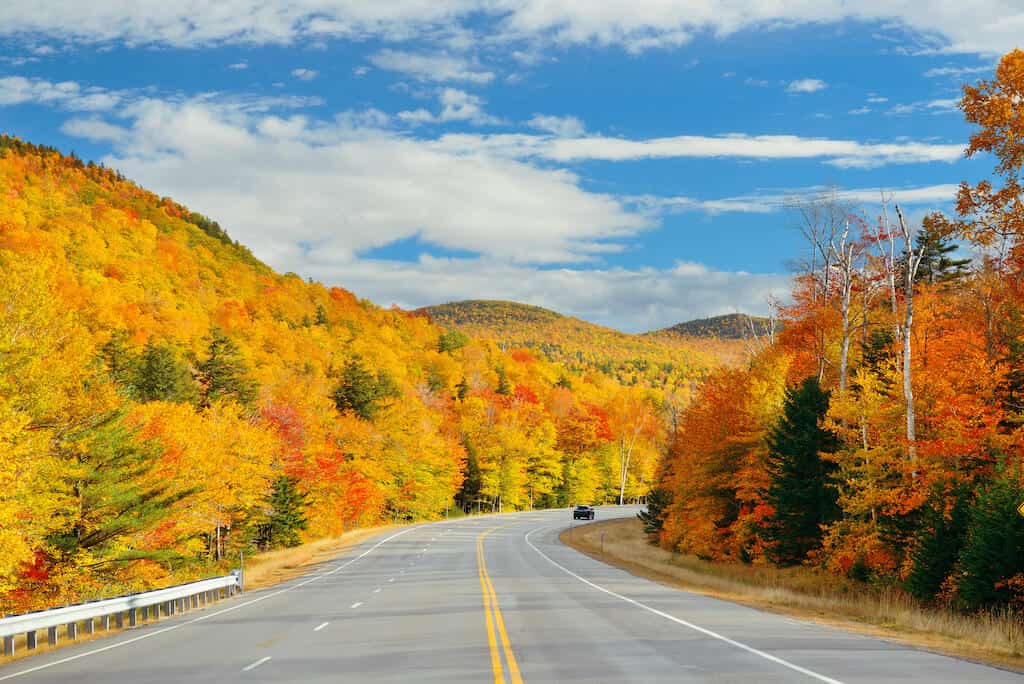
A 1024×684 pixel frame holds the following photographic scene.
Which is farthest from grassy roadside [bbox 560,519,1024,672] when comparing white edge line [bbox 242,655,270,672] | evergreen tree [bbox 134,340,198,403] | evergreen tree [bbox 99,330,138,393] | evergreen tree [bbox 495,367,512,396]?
evergreen tree [bbox 495,367,512,396]

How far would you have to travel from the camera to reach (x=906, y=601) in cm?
2738

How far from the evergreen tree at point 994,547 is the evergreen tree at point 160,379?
58743 mm

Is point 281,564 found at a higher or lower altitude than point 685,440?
lower

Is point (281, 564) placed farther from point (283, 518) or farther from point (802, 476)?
point (802, 476)

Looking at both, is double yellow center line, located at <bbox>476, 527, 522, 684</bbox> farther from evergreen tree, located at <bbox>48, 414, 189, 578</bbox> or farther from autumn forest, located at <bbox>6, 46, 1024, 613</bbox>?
evergreen tree, located at <bbox>48, 414, 189, 578</bbox>

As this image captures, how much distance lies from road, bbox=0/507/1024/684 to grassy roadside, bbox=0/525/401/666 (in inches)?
42.9

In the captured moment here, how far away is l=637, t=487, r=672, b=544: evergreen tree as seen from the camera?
64.7 meters

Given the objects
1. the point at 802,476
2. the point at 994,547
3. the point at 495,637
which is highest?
the point at 802,476

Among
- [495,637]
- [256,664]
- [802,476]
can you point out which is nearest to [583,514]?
[802,476]

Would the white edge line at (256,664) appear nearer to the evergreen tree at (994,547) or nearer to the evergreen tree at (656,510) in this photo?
the evergreen tree at (994,547)

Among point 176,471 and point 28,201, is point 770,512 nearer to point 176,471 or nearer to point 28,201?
point 176,471

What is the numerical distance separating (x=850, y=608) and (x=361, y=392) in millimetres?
74615

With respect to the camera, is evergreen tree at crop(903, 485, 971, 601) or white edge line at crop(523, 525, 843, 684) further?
evergreen tree at crop(903, 485, 971, 601)

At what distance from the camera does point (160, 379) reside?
69812 mm
